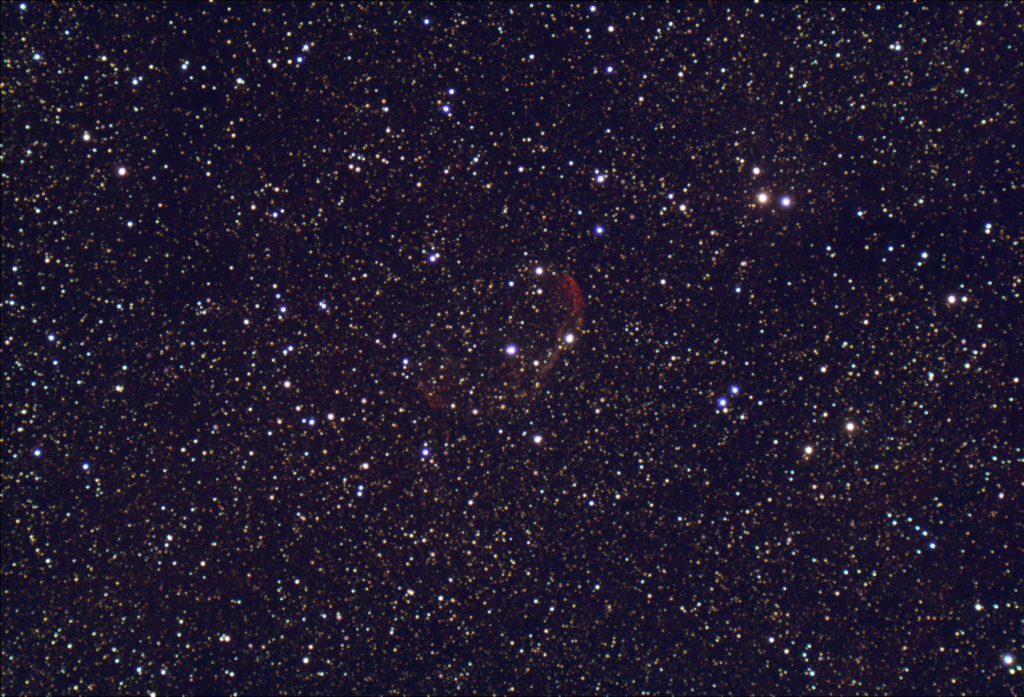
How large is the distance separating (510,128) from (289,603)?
1.06 ft

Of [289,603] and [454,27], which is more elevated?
[454,27]

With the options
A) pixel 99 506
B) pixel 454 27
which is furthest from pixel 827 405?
pixel 99 506

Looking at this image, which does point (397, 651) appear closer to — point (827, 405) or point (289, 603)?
point (289, 603)

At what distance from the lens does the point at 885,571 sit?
0.32 m

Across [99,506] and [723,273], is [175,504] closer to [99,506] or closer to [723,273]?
[99,506]

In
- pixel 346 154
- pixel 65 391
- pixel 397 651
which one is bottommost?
pixel 397 651

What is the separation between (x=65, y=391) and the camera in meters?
0.33

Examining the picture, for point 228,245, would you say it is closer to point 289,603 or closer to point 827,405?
point 289,603

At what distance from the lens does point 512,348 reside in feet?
1.06

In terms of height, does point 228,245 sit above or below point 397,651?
above

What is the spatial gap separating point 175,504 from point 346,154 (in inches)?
9.4

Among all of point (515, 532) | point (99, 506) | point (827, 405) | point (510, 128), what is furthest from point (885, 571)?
point (99, 506)

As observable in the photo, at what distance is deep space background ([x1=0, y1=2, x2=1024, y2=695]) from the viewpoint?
316mm

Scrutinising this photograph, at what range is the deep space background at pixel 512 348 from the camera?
0.32m
